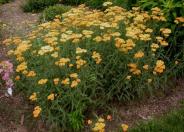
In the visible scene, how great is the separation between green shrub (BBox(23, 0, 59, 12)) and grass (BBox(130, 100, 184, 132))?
491cm

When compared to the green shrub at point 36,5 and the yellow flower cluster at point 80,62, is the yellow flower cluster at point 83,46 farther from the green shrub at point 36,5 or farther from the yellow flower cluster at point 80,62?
the green shrub at point 36,5

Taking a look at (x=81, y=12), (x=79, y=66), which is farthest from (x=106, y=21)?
(x=79, y=66)

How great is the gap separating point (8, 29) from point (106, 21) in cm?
241

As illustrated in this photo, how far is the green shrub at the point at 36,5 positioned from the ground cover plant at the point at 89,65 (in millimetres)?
3477

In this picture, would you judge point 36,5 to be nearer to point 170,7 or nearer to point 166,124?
point 170,7

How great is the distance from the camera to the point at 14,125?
5.38 meters

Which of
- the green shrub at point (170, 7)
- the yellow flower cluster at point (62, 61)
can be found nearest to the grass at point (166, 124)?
the yellow flower cluster at point (62, 61)

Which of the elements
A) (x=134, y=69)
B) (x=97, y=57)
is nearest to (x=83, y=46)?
(x=97, y=57)

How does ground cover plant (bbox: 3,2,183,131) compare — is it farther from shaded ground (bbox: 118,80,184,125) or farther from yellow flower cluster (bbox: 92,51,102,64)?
shaded ground (bbox: 118,80,184,125)

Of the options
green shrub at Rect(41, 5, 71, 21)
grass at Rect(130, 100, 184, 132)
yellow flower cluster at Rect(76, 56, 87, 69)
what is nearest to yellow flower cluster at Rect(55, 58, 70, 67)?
yellow flower cluster at Rect(76, 56, 87, 69)

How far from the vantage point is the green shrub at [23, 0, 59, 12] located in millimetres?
9445

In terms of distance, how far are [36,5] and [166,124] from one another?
17.0 feet

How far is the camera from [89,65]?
5.44 m

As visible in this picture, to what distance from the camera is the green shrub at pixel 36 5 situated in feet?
31.0
